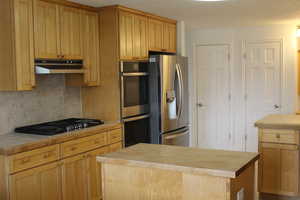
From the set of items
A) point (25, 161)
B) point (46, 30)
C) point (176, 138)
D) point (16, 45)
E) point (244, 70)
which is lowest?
point (176, 138)

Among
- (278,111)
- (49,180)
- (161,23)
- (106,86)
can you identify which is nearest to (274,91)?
(278,111)

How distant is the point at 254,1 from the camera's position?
3.91 m

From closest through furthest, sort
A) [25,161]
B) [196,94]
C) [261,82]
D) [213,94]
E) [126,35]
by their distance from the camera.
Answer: [25,161] < [126,35] < [261,82] < [213,94] < [196,94]

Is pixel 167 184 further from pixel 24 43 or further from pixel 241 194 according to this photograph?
pixel 24 43

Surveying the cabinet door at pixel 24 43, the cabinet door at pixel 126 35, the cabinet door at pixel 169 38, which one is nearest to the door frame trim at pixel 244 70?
the cabinet door at pixel 169 38

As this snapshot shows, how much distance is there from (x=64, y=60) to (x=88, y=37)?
0.49 metres

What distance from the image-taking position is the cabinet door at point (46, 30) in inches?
136

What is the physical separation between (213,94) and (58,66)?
11.1 ft

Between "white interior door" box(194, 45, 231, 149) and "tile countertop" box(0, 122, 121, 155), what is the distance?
2996mm

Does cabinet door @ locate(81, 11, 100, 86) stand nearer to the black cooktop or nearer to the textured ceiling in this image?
the textured ceiling

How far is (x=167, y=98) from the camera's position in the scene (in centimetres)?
465

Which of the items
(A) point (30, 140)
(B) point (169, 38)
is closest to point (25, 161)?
(A) point (30, 140)

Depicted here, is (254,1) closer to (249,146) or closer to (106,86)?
(106,86)

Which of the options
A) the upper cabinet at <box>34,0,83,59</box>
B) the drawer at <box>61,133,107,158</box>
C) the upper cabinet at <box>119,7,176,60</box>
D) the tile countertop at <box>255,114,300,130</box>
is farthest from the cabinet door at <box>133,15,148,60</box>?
the tile countertop at <box>255,114,300,130</box>
